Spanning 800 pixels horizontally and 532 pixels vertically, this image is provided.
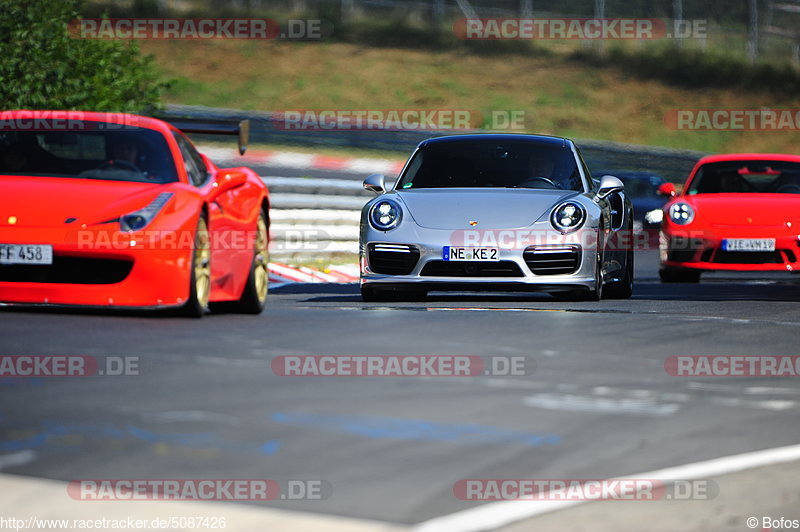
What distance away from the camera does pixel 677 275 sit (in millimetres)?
13719

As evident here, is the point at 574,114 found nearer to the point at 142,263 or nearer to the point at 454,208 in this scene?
the point at 454,208

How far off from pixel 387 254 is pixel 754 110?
3239 centimetres

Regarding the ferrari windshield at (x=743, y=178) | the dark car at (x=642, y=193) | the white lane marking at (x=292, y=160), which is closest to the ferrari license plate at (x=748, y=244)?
the ferrari windshield at (x=743, y=178)

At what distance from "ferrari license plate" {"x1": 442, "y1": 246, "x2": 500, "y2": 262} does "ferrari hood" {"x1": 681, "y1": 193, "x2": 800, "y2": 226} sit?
11.6ft

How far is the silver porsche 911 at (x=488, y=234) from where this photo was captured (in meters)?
10.0

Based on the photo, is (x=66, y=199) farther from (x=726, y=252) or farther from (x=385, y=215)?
(x=726, y=252)

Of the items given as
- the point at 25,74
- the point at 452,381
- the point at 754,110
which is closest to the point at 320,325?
the point at 452,381

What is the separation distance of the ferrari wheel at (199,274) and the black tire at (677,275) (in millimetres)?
6575

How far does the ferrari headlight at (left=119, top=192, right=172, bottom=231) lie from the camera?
7344 millimetres

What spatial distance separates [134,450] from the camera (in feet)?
13.8
